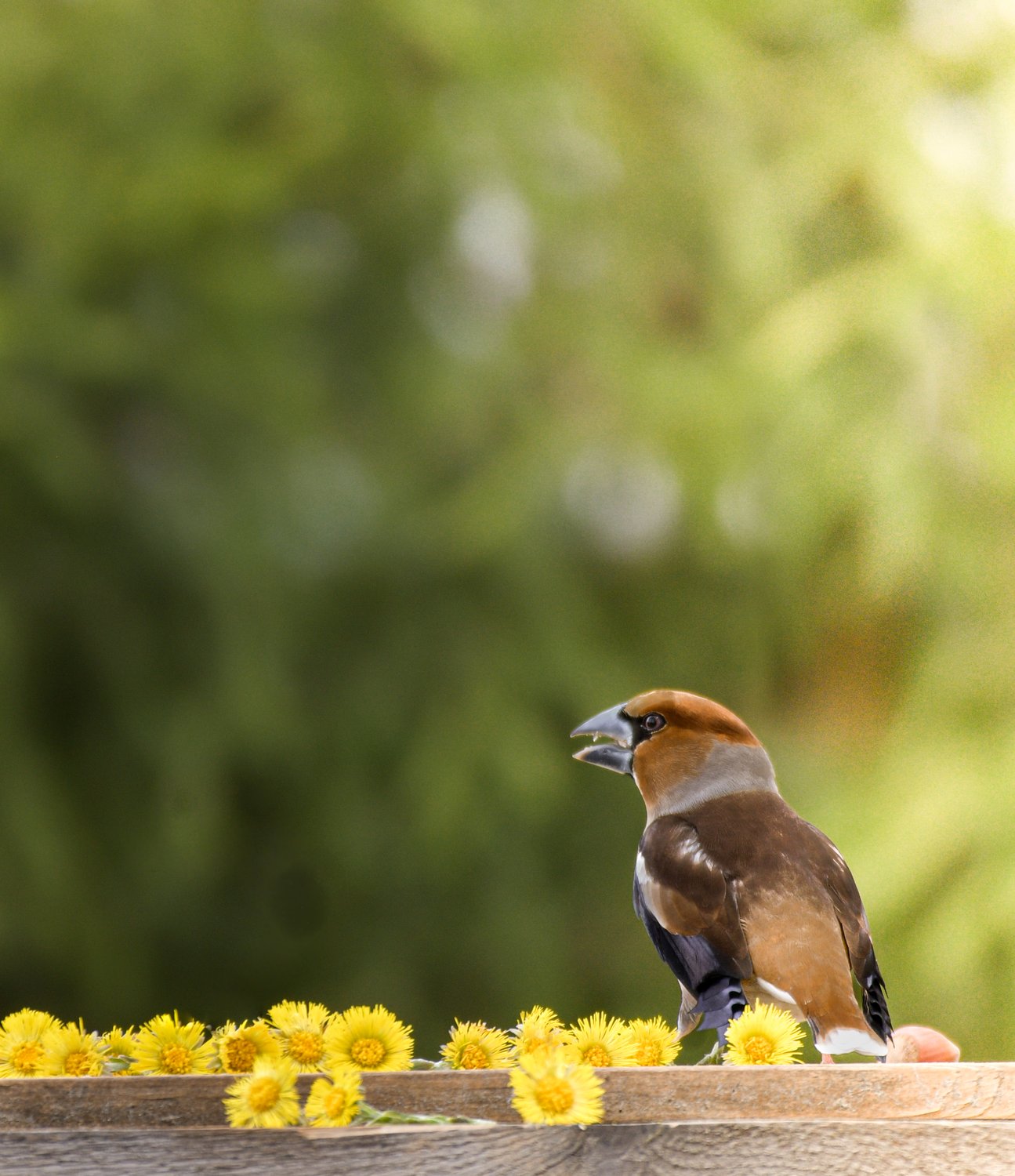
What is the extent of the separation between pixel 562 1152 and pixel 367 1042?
0.13m

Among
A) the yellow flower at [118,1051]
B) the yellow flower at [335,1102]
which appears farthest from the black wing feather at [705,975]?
the yellow flower at [118,1051]

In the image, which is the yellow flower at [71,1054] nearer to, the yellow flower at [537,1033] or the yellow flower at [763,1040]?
the yellow flower at [537,1033]

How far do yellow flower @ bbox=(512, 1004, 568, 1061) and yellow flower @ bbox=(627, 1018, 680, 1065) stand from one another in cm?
4

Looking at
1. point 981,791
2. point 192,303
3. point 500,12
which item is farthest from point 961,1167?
point 500,12

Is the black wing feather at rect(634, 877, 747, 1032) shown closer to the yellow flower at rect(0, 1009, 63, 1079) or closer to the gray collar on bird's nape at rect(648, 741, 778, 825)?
the gray collar on bird's nape at rect(648, 741, 778, 825)

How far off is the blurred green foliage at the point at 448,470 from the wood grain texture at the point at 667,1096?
1.92 meters

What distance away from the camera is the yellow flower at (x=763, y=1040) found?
72 cm

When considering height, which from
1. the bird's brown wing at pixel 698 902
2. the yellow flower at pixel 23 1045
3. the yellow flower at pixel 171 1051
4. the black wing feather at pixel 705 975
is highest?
the bird's brown wing at pixel 698 902

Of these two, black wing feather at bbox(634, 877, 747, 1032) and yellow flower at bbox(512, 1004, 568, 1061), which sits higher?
black wing feather at bbox(634, 877, 747, 1032)

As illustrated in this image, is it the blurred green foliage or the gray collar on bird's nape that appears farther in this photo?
the blurred green foliage

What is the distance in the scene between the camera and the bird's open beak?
36.8 inches

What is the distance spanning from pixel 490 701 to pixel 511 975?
57 centimetres

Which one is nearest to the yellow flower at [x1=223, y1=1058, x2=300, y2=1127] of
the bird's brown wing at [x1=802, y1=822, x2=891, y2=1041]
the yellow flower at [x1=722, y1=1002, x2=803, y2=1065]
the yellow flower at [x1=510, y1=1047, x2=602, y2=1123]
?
the yellow flower at [x1=510, y1=1047, x2=602, y2=1123]

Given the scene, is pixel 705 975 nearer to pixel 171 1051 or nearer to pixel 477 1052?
pixel 477 1052
